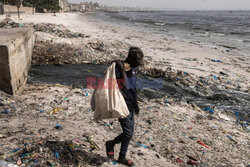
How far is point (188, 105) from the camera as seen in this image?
19.8 ft

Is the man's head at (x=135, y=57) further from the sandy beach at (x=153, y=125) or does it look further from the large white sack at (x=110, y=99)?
the sandy beach at (x=153, y=125)

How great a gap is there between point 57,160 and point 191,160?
2.31m

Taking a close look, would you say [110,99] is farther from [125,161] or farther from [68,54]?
[68,54]

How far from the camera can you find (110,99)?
2.48m

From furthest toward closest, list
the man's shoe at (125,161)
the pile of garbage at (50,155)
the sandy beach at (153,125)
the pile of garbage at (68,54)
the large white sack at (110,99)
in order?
the pile of garbage at (68,54) < the sandy beach at (153,125) < the man's shoe at (125,161) < the pile of garbage at (50,155) < the large white sack at (110,99)

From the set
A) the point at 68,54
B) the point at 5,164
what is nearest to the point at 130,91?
the point at 5,164

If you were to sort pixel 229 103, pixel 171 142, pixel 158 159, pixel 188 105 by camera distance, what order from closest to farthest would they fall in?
pixel 158 159, pixel 171 142, pixel 188 105, pixel 229 103

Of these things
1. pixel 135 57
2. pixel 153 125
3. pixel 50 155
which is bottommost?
pixel 153 125

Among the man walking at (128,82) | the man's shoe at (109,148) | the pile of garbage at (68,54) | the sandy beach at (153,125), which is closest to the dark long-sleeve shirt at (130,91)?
the man walking at (128,82)

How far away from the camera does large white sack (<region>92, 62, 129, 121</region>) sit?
248 cm

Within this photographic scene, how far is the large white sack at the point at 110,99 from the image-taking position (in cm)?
248

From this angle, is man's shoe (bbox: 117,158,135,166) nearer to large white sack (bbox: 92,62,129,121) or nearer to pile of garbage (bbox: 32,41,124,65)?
large white sack (bbox: 92,62,129,121)

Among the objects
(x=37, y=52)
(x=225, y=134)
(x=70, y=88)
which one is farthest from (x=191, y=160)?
(x=37, y=52)

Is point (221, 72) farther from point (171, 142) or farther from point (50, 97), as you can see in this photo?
point (50, 97)
